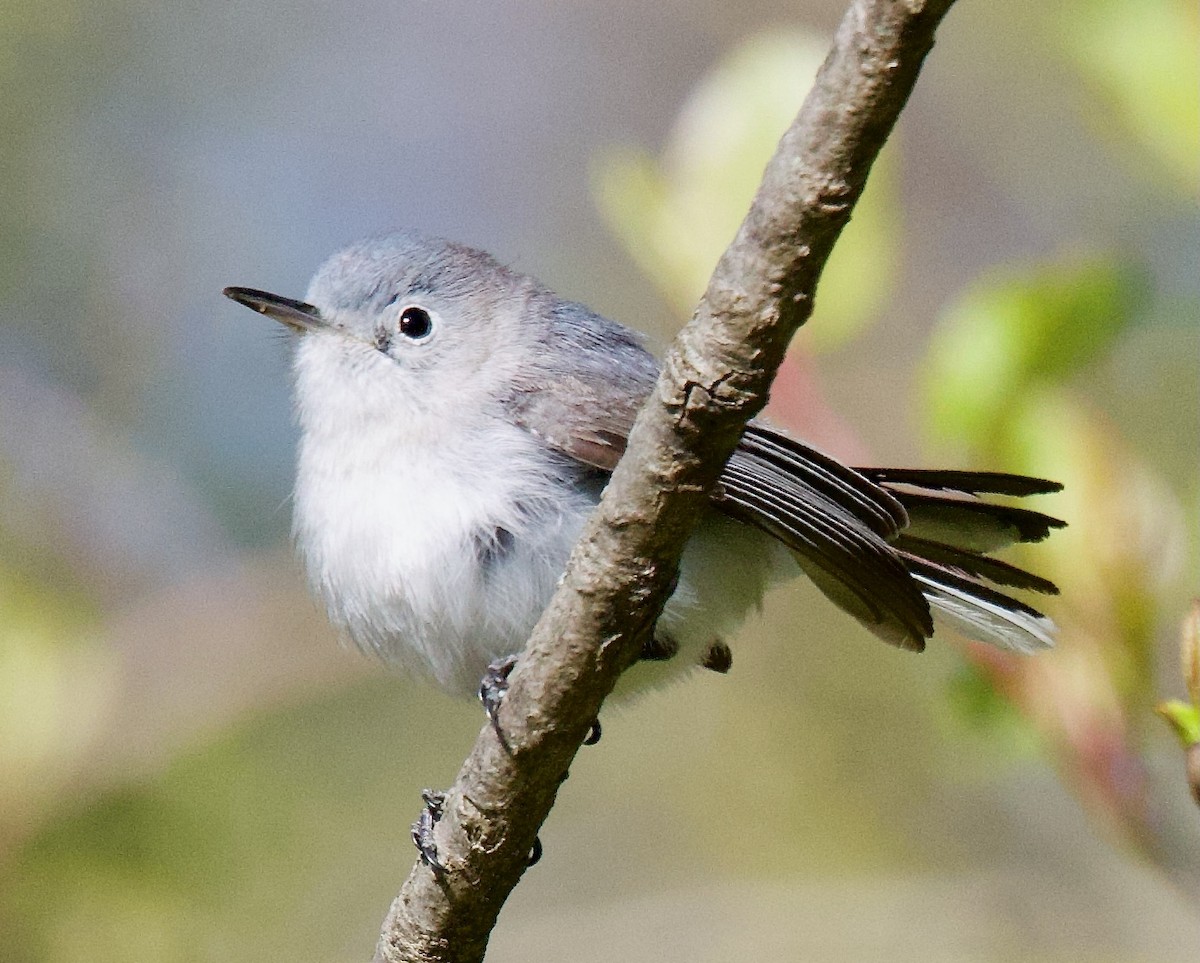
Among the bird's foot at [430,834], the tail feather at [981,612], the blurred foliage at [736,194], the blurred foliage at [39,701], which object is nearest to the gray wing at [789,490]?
the tail feather at [981,612]

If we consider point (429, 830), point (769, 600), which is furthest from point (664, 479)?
point (769, 600)

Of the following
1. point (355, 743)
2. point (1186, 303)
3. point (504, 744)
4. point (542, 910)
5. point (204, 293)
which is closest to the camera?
point (504, 744)

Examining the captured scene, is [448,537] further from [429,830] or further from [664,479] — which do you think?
[664,479]

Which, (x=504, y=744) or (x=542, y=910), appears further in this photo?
(x=542, y=910)

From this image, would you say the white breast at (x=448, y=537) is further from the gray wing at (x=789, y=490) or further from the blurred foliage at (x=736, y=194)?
the blurred foliage at (x=736, y=194)

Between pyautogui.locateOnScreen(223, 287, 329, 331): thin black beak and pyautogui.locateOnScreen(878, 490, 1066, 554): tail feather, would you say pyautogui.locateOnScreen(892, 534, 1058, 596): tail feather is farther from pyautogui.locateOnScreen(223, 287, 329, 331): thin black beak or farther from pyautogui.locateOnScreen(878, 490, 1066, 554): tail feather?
pyautogui.locateOnScreen(223, 287, 329, 331): thin black beak

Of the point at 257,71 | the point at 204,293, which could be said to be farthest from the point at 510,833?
the point at 257,71

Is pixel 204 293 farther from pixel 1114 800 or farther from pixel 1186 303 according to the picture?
pixel 1114 800
